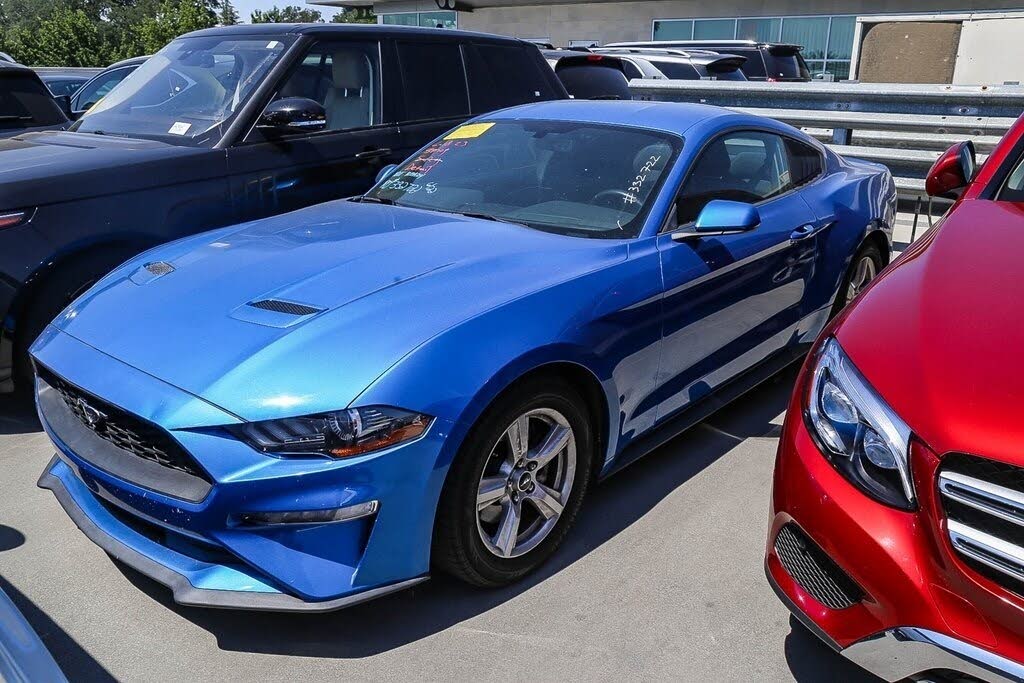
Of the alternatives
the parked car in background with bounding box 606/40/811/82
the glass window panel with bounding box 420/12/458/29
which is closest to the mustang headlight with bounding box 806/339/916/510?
the parked car in background with bounding box 606/40/811/82

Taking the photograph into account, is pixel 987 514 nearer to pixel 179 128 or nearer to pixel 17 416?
pixel 17 416

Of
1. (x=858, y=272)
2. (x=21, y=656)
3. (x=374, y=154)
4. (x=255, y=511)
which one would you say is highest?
(x=374, y=154)

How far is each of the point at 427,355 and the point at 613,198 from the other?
1.42m

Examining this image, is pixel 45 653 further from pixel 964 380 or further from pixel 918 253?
pixel 918 253

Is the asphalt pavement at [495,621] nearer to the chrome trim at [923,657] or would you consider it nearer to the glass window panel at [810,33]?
the chrome trim at [923,657]

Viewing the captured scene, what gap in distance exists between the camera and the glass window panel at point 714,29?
93.0 ft

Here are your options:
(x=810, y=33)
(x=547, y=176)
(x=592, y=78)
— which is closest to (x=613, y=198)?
(x=547, y=176)

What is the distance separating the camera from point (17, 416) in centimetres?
419

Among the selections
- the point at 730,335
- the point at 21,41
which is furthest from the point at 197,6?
the point at 730,335

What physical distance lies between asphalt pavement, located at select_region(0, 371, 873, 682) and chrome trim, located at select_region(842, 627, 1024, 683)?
58cm

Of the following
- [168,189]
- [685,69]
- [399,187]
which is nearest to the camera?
[399,187]

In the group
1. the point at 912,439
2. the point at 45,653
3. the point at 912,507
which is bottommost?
the point at 45,653

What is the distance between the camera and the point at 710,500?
3471 mm

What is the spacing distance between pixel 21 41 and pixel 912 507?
37062 millimetres
